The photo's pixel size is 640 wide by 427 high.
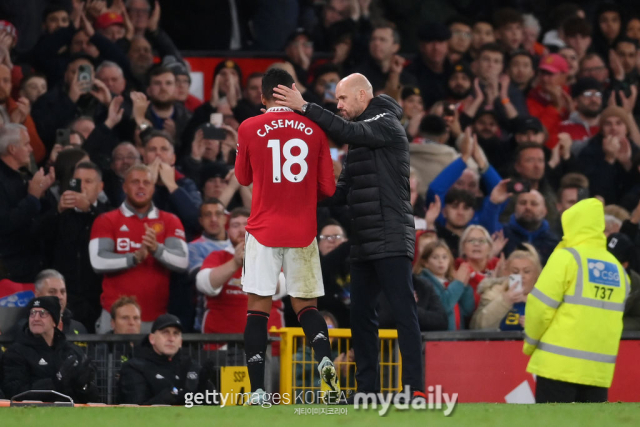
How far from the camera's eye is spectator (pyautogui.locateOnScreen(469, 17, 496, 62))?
49.9 feet

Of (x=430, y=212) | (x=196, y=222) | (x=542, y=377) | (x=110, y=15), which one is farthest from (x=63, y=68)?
(x=542, y=377)

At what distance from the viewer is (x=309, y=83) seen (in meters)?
14.0

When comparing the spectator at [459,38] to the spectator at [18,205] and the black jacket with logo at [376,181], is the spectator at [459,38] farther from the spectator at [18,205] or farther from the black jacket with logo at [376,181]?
the black jacket with logo at [376,181]

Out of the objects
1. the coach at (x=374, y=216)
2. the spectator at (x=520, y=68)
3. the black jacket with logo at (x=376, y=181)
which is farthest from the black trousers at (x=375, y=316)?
the spectator at (x=520, y=68)

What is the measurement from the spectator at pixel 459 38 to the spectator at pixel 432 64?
293 millimetres

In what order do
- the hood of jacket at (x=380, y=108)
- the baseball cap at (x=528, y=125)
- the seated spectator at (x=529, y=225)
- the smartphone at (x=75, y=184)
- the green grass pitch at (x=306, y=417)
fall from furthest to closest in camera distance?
1. the baseball cap at (x=528, y=125)
2. the seated spectator at (x=529, y=225)
3. the smartphone at (x=75, y=184)
4. the hood of jacket at (x=380, y=108)
5. the green grass pitch at (x=306, y=417)

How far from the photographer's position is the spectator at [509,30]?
1552 centimetres

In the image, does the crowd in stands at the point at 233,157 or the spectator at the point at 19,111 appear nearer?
the crowd in stands at the point at 233,157

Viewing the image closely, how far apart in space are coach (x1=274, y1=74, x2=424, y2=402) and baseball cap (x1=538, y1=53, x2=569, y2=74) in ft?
25.7

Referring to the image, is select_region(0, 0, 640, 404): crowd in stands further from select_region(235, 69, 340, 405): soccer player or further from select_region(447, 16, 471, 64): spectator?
select_region(235, 69, 340, 405): soccer player

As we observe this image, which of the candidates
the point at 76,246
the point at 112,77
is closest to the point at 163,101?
the point at 112,77

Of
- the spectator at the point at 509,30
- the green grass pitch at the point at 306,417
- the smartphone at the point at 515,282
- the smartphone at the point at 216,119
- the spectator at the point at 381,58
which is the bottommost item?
the green grass pitch at the point at 306,417

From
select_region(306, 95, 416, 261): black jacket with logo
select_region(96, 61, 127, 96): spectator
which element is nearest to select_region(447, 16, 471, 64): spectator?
select_region(96, 61, 127, 96): spectator

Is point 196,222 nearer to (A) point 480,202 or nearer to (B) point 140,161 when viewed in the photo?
(B) point 140,161
